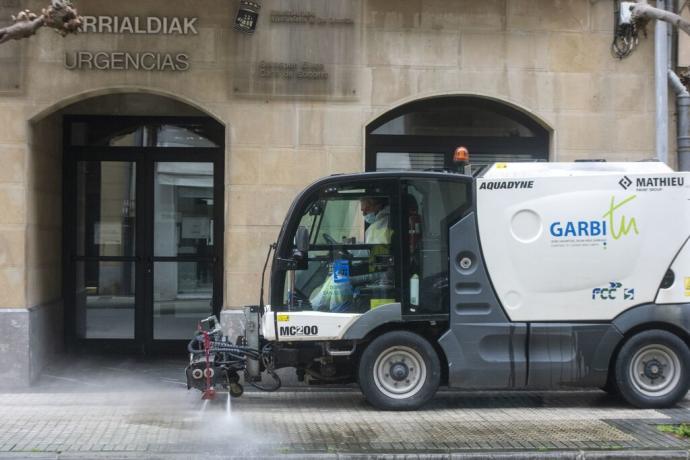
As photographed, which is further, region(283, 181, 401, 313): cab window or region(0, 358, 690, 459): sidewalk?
region(283, 181, 401, 313): cab window

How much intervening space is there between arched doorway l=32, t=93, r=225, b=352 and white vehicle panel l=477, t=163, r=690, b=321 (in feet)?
16.1

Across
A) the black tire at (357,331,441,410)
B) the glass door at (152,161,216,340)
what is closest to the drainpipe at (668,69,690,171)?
the black tire at (357,331,441,410)

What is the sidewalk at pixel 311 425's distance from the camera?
233 inches

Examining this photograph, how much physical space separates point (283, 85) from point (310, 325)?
3.55 m

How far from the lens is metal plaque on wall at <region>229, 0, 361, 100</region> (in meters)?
9.18

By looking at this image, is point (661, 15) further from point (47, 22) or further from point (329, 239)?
point (47, 22)

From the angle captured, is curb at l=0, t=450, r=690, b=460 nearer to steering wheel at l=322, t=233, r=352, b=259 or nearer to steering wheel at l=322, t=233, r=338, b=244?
steering wheel at l=322, t=233, r=352, b=259

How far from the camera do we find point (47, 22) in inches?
237

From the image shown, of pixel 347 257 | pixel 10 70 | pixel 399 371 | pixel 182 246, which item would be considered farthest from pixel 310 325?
pixel 10 70

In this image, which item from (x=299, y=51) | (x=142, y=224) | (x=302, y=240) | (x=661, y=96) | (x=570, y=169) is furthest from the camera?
(x=142, y=224)

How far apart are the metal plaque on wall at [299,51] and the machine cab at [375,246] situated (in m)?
2.40

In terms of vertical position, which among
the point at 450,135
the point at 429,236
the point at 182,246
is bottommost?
the point at 182,246

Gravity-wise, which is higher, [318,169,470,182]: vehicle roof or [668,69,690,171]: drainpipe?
[668,69,690,171]: drainpipe

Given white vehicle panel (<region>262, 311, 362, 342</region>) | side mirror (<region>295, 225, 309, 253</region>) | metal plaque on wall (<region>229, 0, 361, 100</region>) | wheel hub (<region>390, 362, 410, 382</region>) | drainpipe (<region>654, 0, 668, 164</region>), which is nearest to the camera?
side mirror (<region>295, 225, 309, 253</region>)
